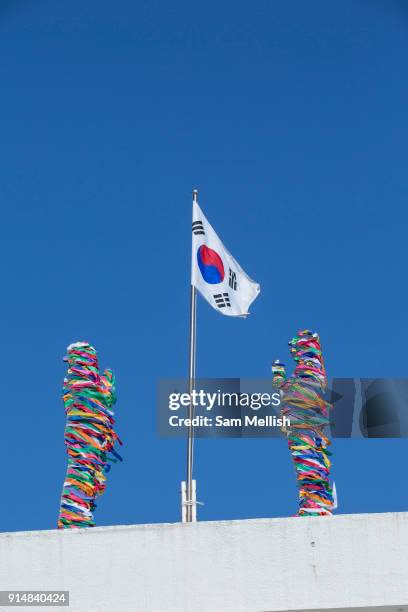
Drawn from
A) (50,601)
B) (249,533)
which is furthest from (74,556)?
(249,533)

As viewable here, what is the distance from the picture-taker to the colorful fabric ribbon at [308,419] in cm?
1828

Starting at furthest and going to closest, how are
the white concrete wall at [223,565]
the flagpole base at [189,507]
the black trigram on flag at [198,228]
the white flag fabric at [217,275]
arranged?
1. the black trigram on flag at [198,228]
2. the white flag fabric at [217,275]
3. the flagpole base at [189,507]
4. the white concrete wall at [223,565]

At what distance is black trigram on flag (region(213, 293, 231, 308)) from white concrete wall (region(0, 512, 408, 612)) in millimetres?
4288

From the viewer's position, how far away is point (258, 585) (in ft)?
55.7

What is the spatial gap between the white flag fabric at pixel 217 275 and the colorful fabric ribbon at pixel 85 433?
7.43 feet

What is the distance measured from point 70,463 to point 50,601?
7.33 ft

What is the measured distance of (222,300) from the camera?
20.4 meters

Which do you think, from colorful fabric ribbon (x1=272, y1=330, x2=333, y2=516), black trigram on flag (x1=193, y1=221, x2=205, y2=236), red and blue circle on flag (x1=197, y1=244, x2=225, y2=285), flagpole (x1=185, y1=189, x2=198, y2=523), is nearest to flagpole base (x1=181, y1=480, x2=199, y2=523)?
flagpole (x1=185, y1=189, x2=198, y2=523)

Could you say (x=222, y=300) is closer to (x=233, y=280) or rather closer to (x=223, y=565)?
(x=233, y=280)

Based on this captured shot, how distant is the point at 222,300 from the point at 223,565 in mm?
4866

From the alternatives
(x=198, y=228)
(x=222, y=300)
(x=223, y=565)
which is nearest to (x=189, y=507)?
(x=223, y=565)

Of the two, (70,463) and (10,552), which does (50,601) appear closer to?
(10,552)

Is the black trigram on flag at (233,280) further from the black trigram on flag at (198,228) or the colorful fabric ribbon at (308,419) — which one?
the colorful fabric ribbon at (308,419)

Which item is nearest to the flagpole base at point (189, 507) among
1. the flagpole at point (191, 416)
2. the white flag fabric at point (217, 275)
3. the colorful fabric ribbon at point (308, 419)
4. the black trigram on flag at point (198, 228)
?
the flagpole at point (191, 416)
